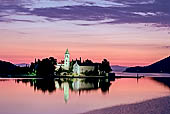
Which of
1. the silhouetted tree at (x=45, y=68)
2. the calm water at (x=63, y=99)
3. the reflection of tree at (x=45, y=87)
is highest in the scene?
the silhouetted tree at (x=45, y=68)

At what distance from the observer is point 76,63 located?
196875 millimetres

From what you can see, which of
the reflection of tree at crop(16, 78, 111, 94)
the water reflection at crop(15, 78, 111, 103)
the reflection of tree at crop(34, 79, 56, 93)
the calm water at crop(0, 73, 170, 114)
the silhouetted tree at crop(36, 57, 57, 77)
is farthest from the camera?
the silhouetted tree at crop(36, 57, 57, 77)

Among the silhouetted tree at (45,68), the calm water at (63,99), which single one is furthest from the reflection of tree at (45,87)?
the silhouetted tree at (45,68)

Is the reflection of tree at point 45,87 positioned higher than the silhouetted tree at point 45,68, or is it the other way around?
the silhouetted tree at point 45,68

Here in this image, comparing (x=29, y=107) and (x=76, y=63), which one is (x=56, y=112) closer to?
(x=29, y=107)

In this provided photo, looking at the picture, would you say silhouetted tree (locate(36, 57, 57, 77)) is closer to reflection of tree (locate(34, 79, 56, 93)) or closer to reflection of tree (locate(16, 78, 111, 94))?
reflection of tree (locate(16, 78, 111, 94))

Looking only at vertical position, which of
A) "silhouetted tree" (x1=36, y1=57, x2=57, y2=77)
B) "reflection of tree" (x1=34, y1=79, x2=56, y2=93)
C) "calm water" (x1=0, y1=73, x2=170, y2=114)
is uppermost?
"silhouetted tree" (x1=36, y1=57, x2=57, y2=77)

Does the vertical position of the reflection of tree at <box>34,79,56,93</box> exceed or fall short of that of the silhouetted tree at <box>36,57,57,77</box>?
it falls short

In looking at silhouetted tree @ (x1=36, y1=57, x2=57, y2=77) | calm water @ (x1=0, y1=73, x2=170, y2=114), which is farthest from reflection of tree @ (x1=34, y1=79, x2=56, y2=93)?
silhouetted tree @ (x1=36, y1=57, x2=57, y2=77)

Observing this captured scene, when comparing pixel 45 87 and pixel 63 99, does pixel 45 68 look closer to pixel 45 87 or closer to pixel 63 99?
pixel 45 87

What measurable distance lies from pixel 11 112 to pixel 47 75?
446 ft

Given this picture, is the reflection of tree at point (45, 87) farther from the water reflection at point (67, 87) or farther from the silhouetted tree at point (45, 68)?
the silhouetted tree at point (45, 68)

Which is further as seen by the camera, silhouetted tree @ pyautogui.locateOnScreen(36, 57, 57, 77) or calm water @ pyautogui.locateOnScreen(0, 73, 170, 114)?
silhouetted tree @ pyautogui.locateOnScreen(36, 57, 57, 77)

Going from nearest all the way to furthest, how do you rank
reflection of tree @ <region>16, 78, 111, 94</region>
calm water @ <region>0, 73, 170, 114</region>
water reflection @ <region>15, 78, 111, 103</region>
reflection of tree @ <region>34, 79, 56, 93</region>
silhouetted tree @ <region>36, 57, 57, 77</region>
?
calm water @ <region>0, 73, 170, 114</region>, water reflection @ <region>15, 78, 111, 103</region>, reflection of tree @ <region>34, 79, 56, 93</region>, reflection of tree @ <region>16, 78, 111, 94</region>, silhouetted tree @ <region>36, 57, 57, 77</region>
